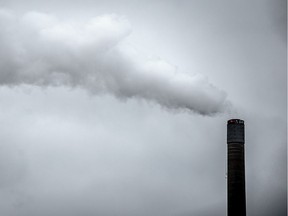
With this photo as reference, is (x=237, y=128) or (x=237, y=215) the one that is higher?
(x=237, y=128)

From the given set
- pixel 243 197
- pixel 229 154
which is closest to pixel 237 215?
pixel 243 197

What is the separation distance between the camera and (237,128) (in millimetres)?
23516

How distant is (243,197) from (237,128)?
333 cm

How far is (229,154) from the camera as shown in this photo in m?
23.0

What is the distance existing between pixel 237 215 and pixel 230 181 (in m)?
1.58

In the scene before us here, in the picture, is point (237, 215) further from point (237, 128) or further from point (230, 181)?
point (237, 128)

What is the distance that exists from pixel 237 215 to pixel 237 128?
4.18m

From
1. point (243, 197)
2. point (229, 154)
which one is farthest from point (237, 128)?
point (243, 197)

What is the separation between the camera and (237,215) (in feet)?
72.8

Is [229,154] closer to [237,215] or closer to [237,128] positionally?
[237,128]

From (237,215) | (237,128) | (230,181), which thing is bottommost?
(237,215)

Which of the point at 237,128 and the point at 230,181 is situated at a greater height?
the point at 237,128

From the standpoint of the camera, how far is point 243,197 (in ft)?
74.4
